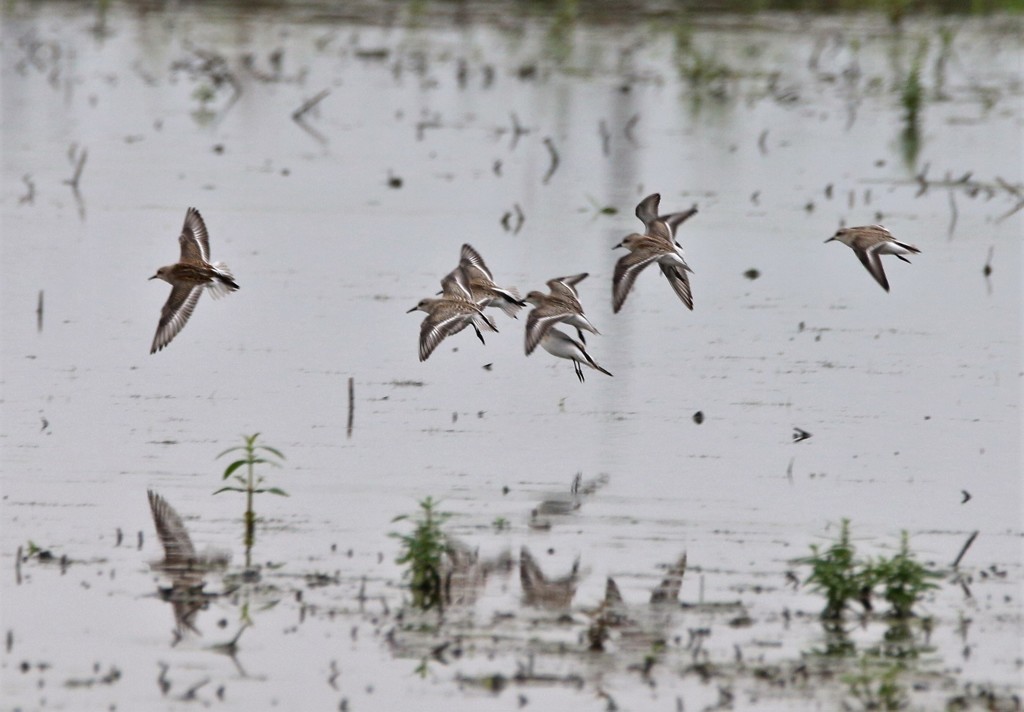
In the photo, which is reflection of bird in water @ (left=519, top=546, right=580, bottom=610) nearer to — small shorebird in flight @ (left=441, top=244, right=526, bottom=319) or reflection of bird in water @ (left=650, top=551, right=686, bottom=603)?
reflection of bird in water @ (left=650, top=551, right=686, bottom=603)

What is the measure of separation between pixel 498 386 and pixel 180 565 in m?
3.37

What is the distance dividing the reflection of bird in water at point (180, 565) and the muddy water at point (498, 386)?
2.3 inches

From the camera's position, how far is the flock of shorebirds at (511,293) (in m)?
9.26

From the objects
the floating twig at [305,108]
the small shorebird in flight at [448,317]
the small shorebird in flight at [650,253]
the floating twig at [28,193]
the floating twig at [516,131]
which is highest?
the floating twig at [305,108]

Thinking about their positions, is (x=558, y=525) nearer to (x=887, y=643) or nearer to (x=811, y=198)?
(x=887, y=643)

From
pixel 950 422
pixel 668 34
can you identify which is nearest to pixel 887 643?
pixel 950 422

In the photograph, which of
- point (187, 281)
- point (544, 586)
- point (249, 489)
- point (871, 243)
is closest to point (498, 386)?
point (187, 281)

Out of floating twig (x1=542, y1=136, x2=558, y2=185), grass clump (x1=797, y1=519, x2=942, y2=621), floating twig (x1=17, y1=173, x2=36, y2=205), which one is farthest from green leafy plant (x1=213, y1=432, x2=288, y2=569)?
floating twig (x1=542, y1=136, x2=558, y2=185)

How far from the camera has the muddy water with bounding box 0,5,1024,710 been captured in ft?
20.6

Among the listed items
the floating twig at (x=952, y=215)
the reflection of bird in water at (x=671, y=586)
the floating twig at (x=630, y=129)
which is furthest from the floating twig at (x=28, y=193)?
the reflection of bird in water at (x=671, y=586)

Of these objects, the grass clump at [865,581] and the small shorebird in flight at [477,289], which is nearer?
the grass clump at [865,581]

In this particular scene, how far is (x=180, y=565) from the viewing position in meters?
7.01

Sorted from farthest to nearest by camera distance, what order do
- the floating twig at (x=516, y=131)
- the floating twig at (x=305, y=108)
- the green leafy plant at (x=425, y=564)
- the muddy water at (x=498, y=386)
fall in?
the floating twig at (x=305, y=108), the floating twig at (x=516, y=131), the green leafy plant at (x=425, y=564), the muddy water at (x=498, y=386)

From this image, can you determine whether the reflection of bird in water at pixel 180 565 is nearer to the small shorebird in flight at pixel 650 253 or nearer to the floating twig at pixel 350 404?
the floating twig at pixel 350 404
